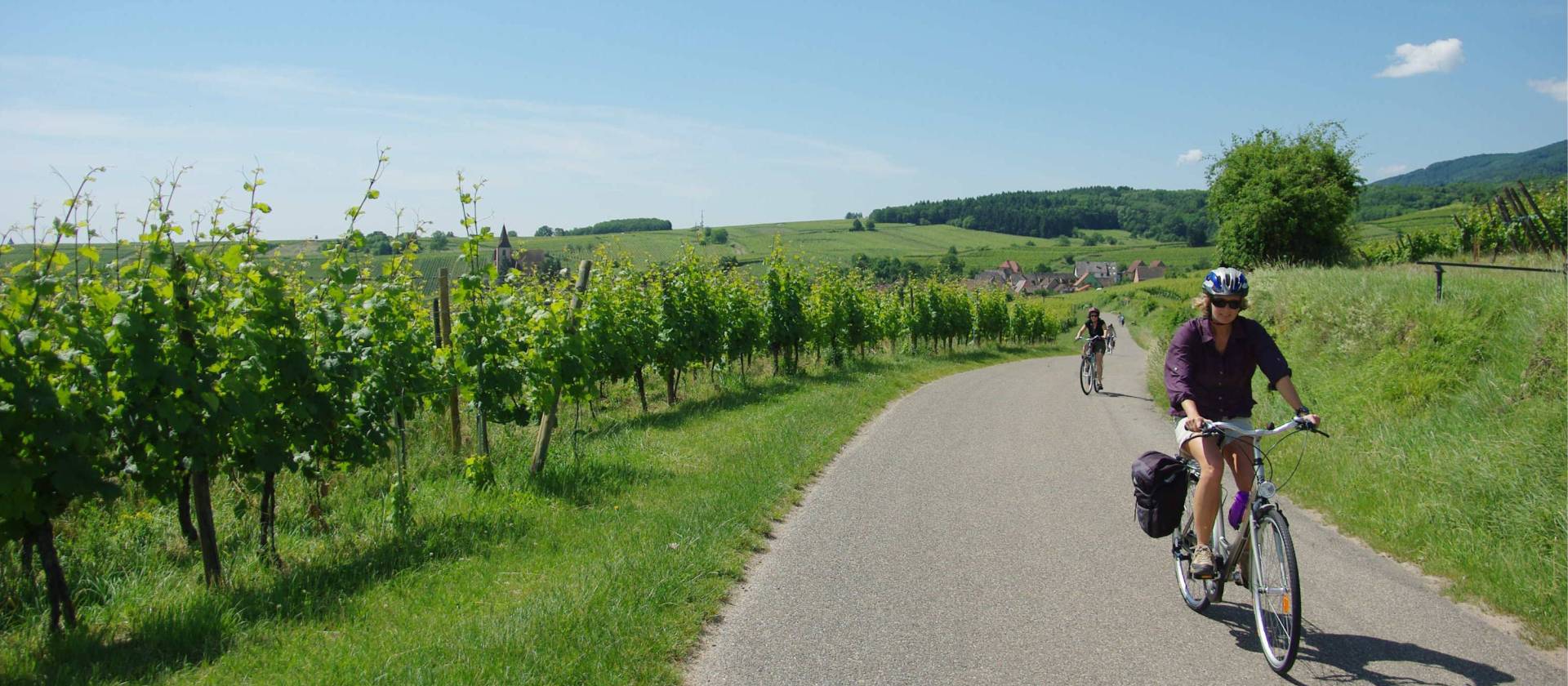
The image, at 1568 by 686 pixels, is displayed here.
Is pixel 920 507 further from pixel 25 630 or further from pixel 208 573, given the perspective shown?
pixel 25 630

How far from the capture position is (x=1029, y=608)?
518 cm

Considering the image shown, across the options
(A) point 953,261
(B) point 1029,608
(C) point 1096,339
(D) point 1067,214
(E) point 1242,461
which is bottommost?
(B) point 1029,608

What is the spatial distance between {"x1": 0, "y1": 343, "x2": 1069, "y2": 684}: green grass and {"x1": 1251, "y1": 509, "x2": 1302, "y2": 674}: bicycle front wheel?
2771mm

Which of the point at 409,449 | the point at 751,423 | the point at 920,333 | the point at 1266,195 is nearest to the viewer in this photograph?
the point at 409,449

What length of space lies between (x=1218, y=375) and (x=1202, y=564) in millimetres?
1017

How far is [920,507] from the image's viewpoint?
25.2 ft

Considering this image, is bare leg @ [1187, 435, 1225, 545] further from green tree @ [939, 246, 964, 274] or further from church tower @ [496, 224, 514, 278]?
green tree @ [939, 246, 964, 274]

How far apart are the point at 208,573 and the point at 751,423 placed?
7.06 m

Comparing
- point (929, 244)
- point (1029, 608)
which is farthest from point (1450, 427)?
point (929, 244)

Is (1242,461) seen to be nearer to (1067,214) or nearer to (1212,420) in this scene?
(1212,420)

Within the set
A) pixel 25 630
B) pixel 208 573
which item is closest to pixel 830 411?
pixel 208 573

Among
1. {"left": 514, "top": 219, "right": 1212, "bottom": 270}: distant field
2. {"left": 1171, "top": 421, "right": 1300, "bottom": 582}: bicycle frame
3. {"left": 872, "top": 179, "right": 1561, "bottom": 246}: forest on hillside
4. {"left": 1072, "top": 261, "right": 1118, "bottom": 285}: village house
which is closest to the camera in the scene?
{"left": 1171, "top": 421, "right": 1300, "bottom": 582}: bicycle frame

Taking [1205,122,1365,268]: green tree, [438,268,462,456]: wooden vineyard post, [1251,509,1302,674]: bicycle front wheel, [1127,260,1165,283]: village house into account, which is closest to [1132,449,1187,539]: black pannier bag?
[1251,509,1302,674]: bicycle front wheel

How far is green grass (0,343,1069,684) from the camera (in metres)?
4.22
